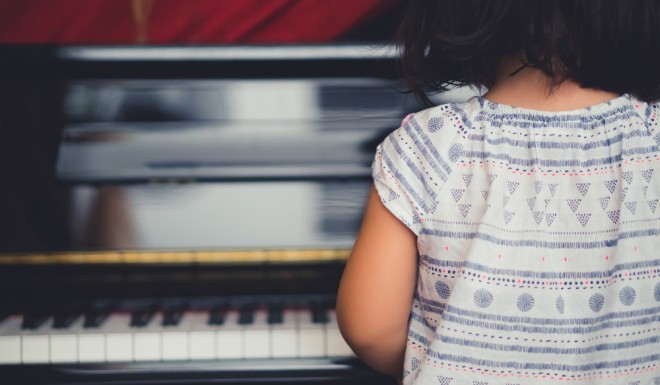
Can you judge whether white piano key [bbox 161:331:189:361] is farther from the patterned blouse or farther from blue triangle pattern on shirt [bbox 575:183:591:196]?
blue triangle pattern on shirt [bbox 575:183:591:196]

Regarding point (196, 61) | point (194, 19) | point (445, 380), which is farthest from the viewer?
point (194, 19)

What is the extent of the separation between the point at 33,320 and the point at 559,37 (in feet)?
3.33

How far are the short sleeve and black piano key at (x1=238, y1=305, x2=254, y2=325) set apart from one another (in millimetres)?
456

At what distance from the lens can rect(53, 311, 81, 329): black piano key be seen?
1.19 metres

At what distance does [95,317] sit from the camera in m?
1.21

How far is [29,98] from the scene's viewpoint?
1.32 m

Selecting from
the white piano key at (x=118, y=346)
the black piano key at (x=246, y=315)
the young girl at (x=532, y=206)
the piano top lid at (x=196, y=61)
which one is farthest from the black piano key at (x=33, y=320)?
the young girl at (x=532, y=206)

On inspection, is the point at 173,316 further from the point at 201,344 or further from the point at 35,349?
the point at 35,349

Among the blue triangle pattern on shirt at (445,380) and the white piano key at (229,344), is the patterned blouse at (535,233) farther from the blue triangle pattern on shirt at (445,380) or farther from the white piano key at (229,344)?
the white piano key at (229,344)

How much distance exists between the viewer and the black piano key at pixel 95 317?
46.7 inches

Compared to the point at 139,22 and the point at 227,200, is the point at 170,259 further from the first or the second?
the point at 139,22

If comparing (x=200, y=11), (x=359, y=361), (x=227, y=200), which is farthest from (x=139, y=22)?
(x=359, y=361)

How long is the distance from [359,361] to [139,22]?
Answer: 1.05m

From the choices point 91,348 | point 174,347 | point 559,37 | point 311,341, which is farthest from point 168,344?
point 559,37
